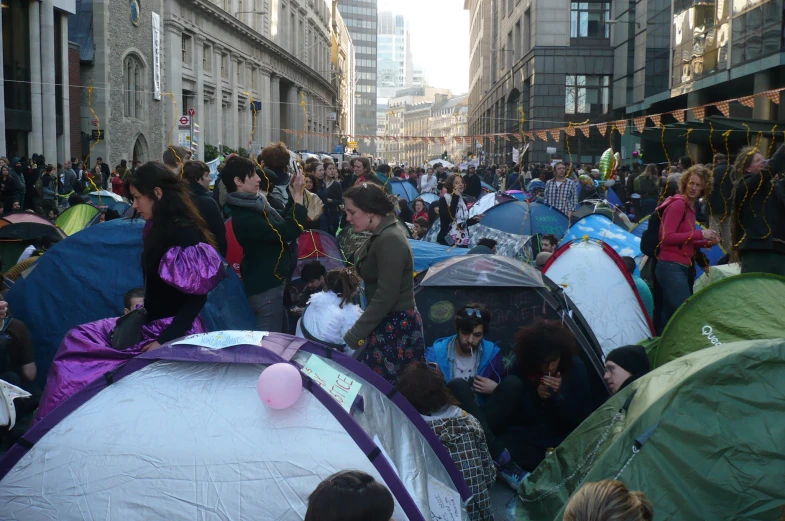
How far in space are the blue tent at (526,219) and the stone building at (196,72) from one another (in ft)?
15.9

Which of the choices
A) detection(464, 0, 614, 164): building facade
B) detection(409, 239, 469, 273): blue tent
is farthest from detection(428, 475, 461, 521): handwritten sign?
detection(464, 0, 614, 164): building facade

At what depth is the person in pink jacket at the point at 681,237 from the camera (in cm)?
695

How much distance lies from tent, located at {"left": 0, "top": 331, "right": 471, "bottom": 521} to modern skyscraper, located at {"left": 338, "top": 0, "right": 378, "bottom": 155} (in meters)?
157

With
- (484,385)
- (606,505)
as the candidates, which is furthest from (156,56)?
(606,505)

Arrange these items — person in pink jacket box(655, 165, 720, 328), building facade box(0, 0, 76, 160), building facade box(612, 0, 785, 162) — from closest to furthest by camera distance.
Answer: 1. person in pink jacket box(655, 165, 720, 328)
2. building facade box(612, 0, 785, 162)
3. building facade box(0, 0, 76, 160)

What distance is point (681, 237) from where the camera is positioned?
6.95 meters

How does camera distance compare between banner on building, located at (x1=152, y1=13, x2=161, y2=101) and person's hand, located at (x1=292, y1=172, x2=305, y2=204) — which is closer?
person's hand, located at (x1=292, y1=172, x2=305, y2=204)

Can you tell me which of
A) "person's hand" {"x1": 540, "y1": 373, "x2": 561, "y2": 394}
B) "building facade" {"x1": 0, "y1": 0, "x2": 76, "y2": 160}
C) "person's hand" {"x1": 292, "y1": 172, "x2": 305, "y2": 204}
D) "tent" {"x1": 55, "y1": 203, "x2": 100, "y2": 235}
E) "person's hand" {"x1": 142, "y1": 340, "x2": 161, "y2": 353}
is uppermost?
"building facade" {"x1": 0, "y1": 0, "x2": 76, "y2": 160}

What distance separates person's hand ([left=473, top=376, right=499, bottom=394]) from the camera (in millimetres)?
5465

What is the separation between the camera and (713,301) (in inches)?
222

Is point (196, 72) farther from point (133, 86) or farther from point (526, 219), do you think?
point (526, 219)

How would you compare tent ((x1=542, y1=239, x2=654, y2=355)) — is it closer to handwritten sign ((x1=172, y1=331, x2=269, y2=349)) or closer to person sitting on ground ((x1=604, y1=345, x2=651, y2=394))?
person sitting on ground ((x1=604, y1=345, x2=651, y2=394))

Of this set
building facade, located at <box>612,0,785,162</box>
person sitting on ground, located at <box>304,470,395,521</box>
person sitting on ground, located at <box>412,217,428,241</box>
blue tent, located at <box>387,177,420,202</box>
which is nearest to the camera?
person sitting on ground, located at <box>304,470,395,521</box>

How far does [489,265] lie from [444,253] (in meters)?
2.43
